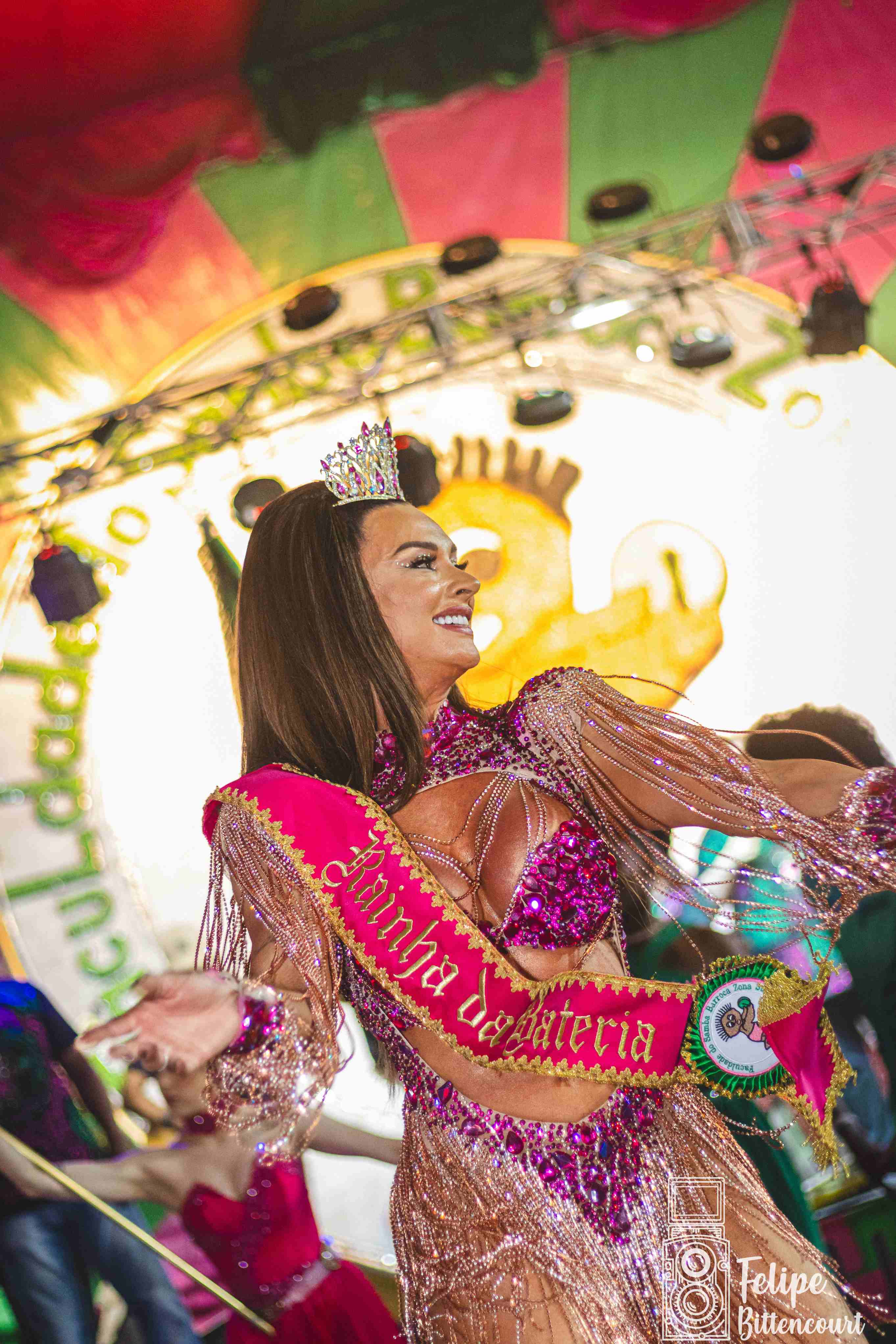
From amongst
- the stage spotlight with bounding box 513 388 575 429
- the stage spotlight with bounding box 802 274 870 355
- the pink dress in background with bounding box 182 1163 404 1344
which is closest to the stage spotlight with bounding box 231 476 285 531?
the stage spotlight with bounding box 513 388 575 429

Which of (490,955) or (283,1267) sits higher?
(490,955)

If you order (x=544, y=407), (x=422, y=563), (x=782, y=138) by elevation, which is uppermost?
(x=782, y=138)

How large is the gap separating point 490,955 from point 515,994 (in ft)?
0.21

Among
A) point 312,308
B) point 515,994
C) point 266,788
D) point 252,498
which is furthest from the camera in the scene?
point 312,308

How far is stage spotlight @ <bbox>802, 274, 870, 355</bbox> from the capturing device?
2.92 metres

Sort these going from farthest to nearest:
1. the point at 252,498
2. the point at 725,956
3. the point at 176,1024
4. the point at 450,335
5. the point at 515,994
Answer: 1. the point at 450,335
2. the point at 252,498
3. the point at 725,956
4. the point at 515,994
5. the point at 176,1024

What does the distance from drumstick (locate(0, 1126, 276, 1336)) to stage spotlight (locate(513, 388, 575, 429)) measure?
2413 mm

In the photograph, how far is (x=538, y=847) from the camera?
1553 mm

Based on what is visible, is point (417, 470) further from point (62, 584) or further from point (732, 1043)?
point (732, 1043)

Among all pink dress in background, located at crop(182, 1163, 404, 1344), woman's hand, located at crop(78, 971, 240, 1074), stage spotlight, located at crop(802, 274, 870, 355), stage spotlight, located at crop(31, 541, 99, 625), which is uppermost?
stage spotlight, located at crop(802, 274, 870, 355)

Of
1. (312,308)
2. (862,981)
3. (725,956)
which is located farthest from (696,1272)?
(312,308)

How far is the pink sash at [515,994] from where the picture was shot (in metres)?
1.39

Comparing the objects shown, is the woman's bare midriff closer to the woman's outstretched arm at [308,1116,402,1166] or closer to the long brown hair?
the long brown hair

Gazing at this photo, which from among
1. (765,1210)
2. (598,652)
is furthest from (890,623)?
(765,1210)
